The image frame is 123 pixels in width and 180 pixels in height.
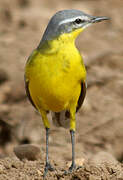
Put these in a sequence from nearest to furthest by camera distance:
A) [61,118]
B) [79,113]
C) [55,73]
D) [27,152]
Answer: [55,73]
[61,118]
[27,152]
[79,113]

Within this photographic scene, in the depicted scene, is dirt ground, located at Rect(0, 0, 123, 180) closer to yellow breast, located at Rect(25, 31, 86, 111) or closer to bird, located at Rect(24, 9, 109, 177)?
bird, located at Rect(24, 9, 109, 177)

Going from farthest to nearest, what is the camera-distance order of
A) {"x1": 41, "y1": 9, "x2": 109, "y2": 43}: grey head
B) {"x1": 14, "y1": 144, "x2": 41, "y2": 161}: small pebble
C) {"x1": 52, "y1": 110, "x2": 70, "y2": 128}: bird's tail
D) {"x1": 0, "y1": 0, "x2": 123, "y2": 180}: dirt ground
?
{"x1": 14, "y1": 144, "x2": 41, "y2": 161}: small pebble < {"x1": 52, "y1": 110, "x2": 70, "y2": 128}: bird's tail < {"x1": 0, "y1": 0, "x2": 123, "y2": 180}: dirt ground < {"x1": 41, "y1": 9, "x2": 109, "y2": 43}: grey head

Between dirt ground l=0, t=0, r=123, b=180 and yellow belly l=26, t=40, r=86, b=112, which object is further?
dirt ground l=0, t=0, r=123, b=180

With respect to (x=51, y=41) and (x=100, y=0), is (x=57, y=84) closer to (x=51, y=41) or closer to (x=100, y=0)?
(x=51, y=41)

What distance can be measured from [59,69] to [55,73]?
63 mm

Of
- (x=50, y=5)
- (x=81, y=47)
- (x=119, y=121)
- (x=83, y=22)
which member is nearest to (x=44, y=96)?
(x=83, y=22)

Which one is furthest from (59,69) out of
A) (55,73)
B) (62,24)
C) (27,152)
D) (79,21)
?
(27,152)

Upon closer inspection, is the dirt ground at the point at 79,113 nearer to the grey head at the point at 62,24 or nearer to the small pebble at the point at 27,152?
the small pebble at the point at 27,152

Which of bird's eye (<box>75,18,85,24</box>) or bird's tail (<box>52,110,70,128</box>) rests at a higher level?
bird's eye (<box>75,18,85,24</box>)

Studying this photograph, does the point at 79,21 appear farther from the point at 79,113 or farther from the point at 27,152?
the point at 79,113

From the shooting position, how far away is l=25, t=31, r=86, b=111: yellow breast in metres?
5.30

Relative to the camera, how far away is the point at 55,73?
17.3 feet

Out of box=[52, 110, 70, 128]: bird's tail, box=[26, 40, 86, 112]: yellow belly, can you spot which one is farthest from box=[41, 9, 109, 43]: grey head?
box=[52, 110, 70, 128]: bird's tail

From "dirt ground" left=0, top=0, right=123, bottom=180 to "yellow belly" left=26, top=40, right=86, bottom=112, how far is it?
83 cm
